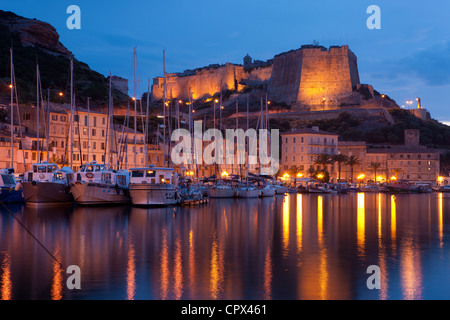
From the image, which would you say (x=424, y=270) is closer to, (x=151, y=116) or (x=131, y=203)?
(x=131, y=203)

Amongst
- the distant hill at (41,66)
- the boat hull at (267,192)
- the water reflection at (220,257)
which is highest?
the distant hill at (41,66)

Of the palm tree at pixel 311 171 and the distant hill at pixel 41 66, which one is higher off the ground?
the distant hill at pixel 41 66

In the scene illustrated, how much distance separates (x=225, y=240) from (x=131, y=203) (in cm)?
1901

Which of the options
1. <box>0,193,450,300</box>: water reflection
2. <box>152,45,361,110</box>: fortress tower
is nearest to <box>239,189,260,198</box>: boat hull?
<box>0,193,450,300</box>: water reflection

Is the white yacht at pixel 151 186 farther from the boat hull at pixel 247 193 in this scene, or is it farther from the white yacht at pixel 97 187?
the boat hull at pixel 247 193

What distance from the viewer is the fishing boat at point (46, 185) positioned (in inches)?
1407

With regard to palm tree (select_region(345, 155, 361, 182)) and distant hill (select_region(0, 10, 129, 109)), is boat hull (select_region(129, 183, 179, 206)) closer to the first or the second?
distant hill (select_region(0, 10, 129, 109))

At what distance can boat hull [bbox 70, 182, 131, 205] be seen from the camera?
3550cm

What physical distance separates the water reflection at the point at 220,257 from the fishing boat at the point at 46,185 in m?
7.34

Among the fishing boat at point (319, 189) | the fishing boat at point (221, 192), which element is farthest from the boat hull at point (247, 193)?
the fishing boat at point (319, 189)

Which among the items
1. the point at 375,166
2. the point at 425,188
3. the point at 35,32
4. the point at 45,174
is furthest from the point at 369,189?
the point at 35,32

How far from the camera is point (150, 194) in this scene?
3462cm

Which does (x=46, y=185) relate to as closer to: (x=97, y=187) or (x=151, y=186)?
(x=97, y=187)
